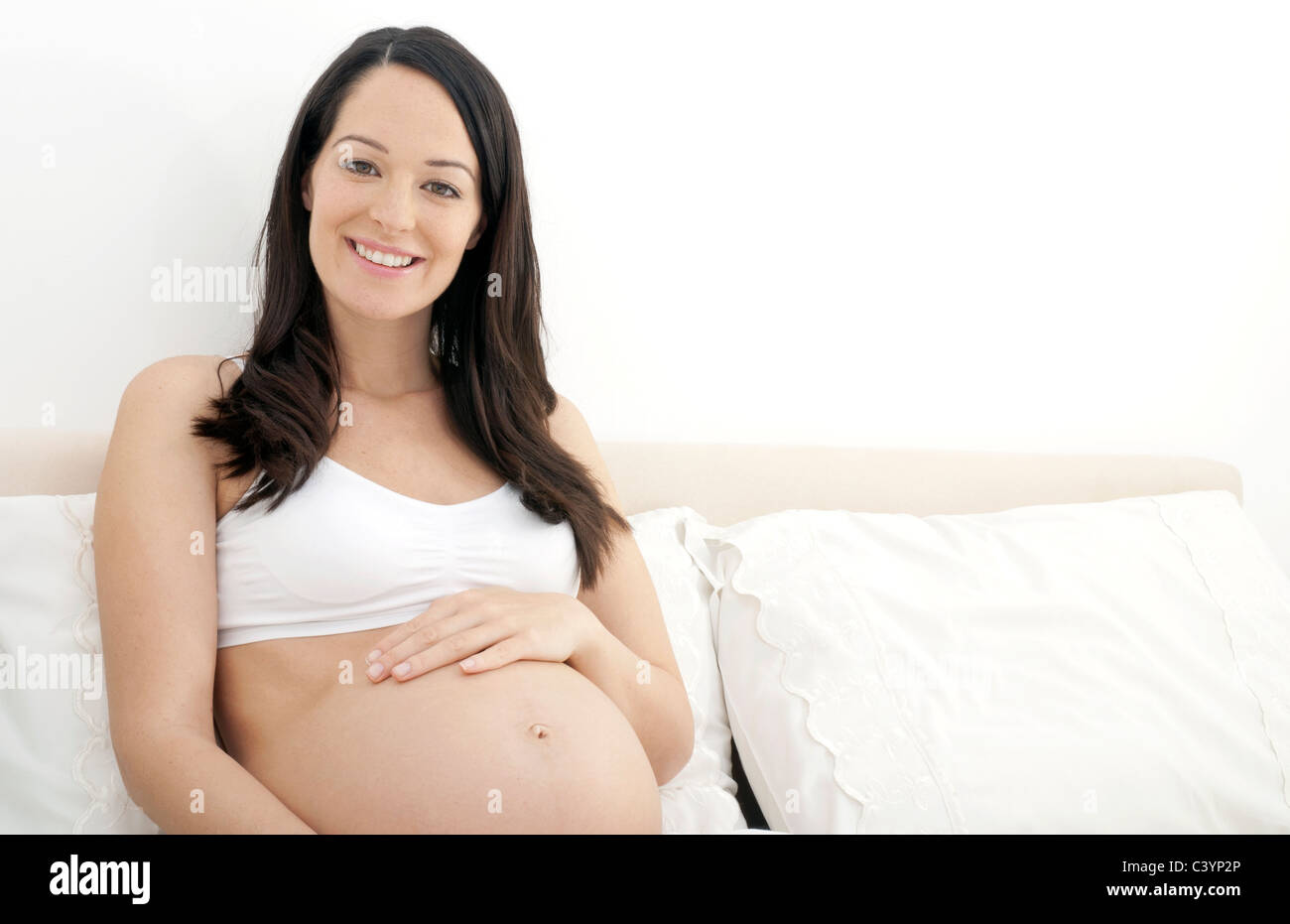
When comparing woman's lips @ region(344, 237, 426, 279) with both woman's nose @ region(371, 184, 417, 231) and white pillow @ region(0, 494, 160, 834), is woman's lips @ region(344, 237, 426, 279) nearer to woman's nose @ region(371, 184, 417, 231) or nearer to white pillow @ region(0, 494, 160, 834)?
woman's nose @ region(371, 184, 417, 231)

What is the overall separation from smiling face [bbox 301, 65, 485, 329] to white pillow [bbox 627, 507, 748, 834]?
0.52 meters

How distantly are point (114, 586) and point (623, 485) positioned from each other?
81cm

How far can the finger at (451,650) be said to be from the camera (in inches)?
46.3

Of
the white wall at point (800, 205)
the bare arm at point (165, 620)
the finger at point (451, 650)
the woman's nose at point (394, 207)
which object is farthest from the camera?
the white wall at point (800, 205)

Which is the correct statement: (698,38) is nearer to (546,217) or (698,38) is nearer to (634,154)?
(634,154)

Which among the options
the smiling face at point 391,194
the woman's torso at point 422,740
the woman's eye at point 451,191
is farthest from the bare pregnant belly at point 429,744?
the woman's eye at point 451,191

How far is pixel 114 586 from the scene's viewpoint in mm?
1145

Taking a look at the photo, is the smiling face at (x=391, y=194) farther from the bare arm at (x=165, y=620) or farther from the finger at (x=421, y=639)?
the finger at (x=421, y=639)

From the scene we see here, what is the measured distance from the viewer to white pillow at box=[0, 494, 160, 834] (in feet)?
3.76

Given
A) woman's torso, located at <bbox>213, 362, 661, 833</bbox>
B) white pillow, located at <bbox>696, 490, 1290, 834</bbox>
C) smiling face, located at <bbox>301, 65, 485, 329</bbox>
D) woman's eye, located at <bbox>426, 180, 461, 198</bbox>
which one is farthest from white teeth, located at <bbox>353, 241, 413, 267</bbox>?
white pillow, located at <bbox>696, 490, 1290, 834</bbox>

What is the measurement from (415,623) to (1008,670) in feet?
2.74

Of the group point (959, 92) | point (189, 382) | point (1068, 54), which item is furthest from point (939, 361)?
point (189, 382)

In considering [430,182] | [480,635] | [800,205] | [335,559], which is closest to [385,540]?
[335,559]

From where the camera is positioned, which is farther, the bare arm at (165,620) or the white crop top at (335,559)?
the white crop top at (335,559)
